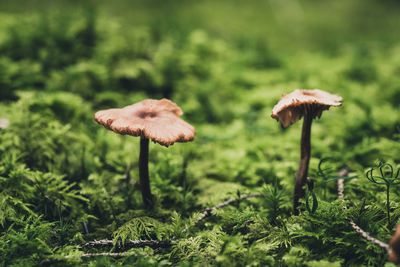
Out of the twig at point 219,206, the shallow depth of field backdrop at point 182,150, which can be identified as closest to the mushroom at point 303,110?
the shallow depth of field backdrop at point 182,150

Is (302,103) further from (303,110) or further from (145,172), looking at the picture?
(145,172)

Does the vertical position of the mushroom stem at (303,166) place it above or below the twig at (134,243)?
above

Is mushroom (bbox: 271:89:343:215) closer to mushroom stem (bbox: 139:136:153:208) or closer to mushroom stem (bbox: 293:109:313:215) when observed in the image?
mushroom stem (bbox: 293:109:313:215)

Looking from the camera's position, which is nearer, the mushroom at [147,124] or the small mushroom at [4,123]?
the mushroom at [147,124]

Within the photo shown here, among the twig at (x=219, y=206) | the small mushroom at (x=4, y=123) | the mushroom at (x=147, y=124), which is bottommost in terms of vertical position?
the twig at (x=219, y=206)

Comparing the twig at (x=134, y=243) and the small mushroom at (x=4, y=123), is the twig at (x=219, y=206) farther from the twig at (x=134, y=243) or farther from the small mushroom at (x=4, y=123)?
the small mushroom at (x=4, y=123)

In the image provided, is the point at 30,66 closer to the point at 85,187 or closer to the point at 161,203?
the point at 85,187

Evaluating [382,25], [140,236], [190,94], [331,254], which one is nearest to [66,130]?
[140,236]
